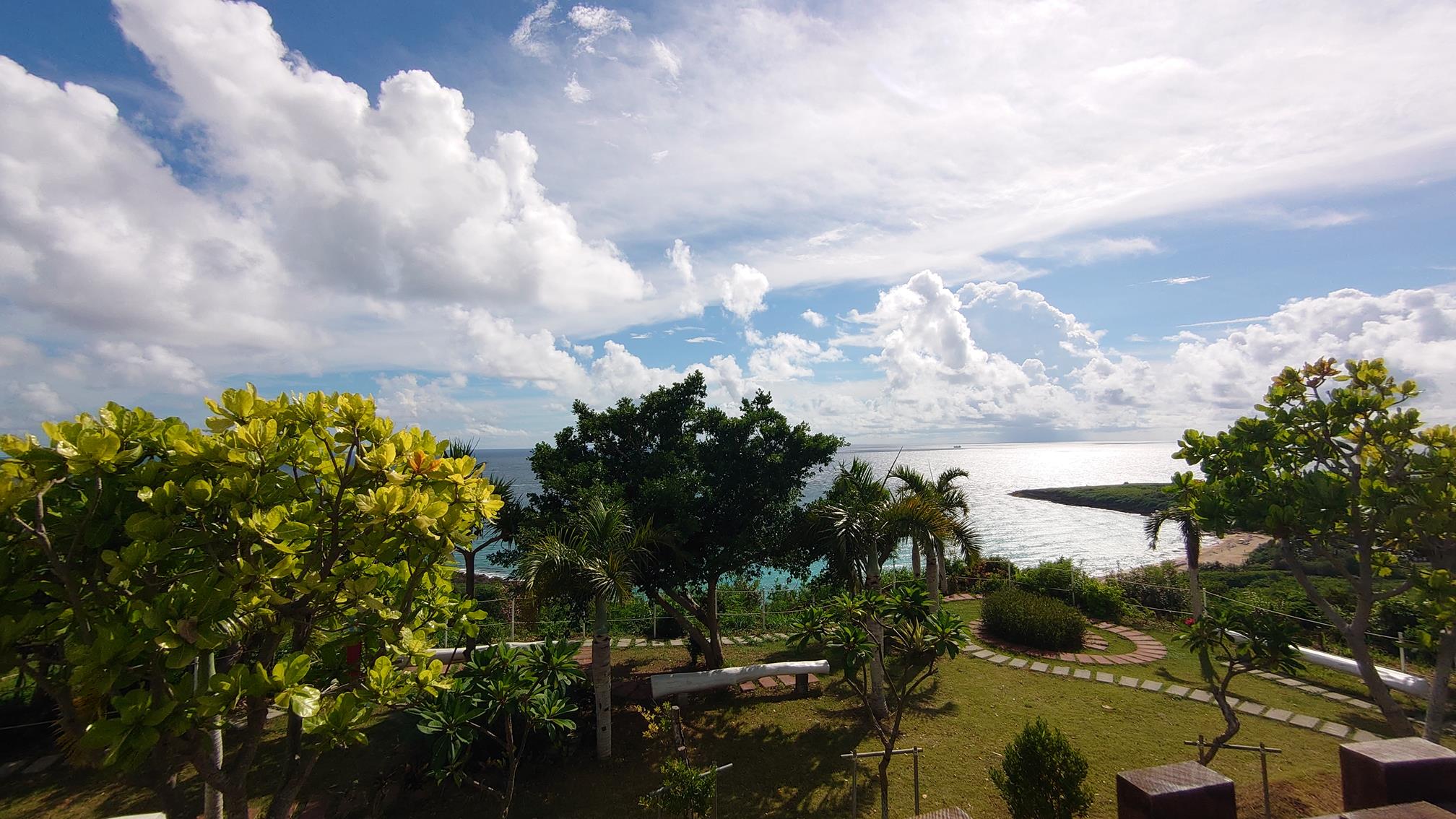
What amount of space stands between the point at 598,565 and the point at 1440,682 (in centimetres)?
920

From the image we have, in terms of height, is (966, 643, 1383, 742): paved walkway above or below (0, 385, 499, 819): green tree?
below

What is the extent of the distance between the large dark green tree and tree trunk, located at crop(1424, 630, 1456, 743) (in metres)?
7.21

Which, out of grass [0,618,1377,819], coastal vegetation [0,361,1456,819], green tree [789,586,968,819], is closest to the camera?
coastal vegetation [0,361,1456,819]

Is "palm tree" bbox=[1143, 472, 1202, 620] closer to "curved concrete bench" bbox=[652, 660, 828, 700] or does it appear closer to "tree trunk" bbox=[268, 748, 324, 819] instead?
"curved concrete bench" bbox=[652, 660, 828, 700]

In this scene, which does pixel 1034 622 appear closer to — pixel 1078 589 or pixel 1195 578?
pixel 1195 578

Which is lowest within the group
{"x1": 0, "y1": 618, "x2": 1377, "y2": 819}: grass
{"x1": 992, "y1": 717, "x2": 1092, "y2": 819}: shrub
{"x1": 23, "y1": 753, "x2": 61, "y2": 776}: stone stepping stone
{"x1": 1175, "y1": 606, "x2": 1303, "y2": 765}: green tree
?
{"x1": 0, "y1": 618, "x2": 1377, "y2": 819}: grass

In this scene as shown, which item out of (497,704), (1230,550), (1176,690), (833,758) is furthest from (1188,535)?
(1230,550)

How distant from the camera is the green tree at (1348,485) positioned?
233 inches

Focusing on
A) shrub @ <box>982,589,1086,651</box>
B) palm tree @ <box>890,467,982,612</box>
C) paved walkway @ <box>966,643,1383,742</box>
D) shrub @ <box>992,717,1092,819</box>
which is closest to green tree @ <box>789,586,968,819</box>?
shrub @ <box>992,717,1092,819</box>

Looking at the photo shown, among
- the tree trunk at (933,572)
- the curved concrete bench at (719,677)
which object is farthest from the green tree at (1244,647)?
the curved concrete bench at (719,677)

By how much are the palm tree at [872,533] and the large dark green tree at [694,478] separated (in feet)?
4.10

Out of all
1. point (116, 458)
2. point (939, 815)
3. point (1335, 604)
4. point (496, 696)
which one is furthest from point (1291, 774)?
point (116, 458)

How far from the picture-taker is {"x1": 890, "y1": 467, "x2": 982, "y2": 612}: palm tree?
8.92 meters

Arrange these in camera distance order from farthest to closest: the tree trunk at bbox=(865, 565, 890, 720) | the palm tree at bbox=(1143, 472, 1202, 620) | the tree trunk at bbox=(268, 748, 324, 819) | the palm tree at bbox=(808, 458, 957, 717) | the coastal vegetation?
the palm tree at bbox=(1143, 472, 1202, 620) → the palm tree at bbox=(808, 458, 957, 717) → the tree trunk at bbox=(865, 565, 890, 720) → the tree trunk at bbox=(268, 748, 324, 819) → the coastal vegetation
